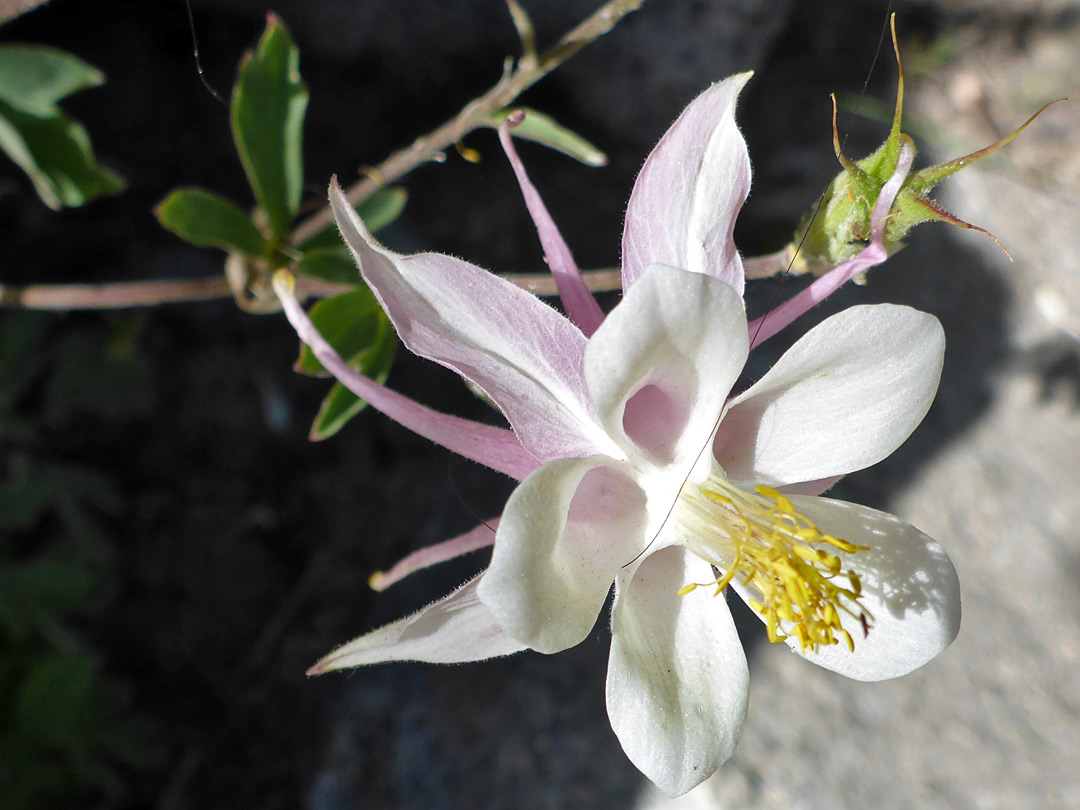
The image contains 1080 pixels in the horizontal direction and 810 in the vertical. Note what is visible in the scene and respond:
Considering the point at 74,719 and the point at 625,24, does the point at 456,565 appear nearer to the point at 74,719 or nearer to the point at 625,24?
the point at 74,719

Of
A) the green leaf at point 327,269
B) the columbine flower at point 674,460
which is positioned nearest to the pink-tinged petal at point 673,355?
the columbine flower at point 674,460

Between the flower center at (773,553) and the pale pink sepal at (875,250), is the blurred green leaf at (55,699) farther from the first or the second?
the pale pink sepal at (875,250)

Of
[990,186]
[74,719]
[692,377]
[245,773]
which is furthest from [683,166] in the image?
[990,186]

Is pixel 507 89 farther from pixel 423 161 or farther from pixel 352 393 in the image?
pixel 352 393

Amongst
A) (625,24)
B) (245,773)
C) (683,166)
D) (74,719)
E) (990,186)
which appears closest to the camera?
(683,166)

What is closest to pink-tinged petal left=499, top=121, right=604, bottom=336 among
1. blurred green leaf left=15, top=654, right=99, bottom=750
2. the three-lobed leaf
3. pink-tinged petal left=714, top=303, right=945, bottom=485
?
pink-tinged petal left=714, top=303, right=945, bottom=485

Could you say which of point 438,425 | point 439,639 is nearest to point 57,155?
point 438,425
